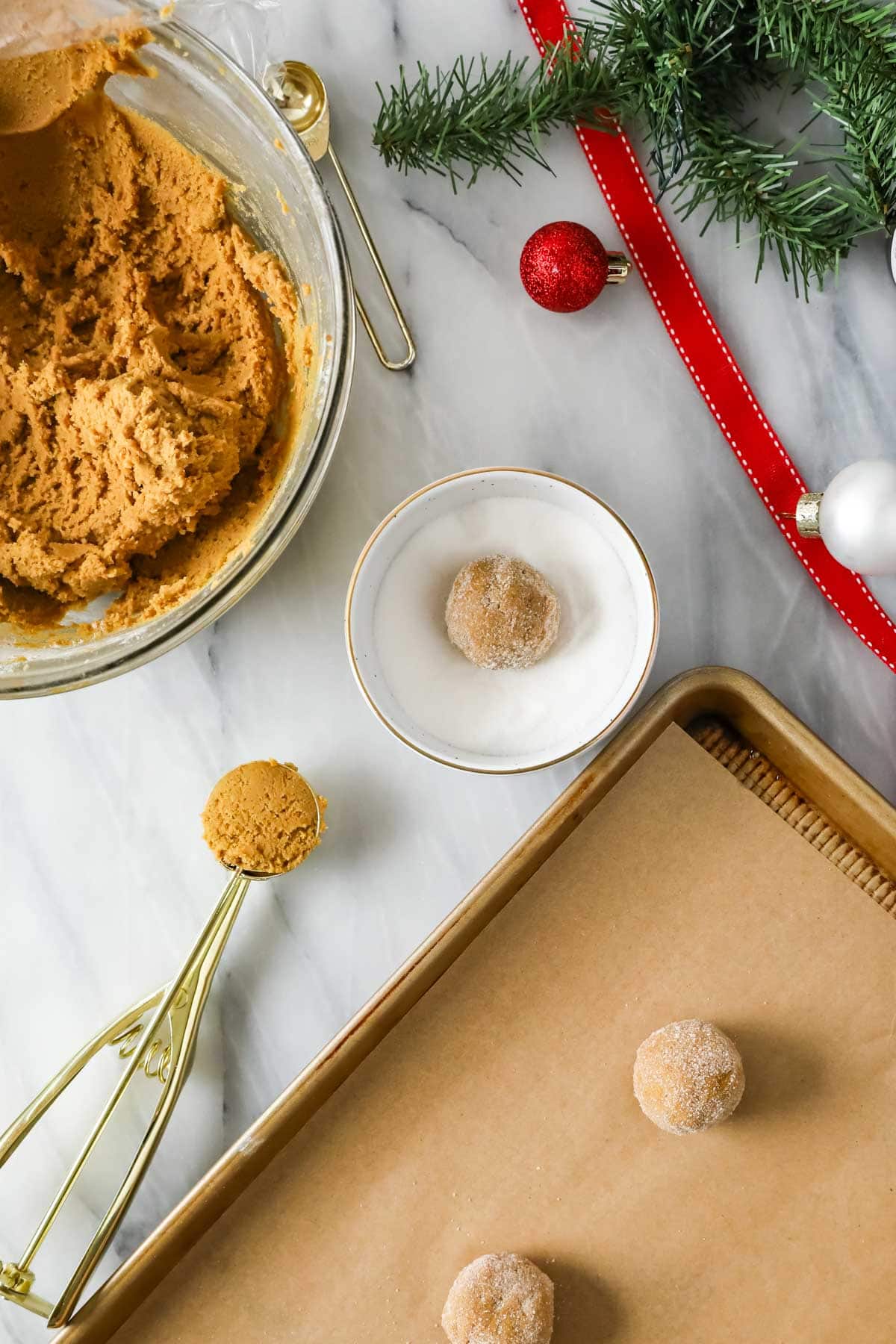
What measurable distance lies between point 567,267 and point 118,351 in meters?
0.34

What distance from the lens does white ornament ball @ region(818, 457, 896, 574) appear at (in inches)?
31.9

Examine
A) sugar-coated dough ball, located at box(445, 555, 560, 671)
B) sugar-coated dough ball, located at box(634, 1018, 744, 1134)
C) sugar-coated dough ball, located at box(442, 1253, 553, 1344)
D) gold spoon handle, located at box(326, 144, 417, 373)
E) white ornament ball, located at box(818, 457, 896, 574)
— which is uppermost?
gold spoon handle, located at box(326, 144, 417, 373)

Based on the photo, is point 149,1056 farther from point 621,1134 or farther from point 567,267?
point 567,267

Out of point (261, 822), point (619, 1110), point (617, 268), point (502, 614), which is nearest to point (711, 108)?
point (617, 268)

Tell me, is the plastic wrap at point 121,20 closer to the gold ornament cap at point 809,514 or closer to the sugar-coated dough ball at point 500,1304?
the gold ornament cap at point 809,514

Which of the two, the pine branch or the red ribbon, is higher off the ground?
the pine branch

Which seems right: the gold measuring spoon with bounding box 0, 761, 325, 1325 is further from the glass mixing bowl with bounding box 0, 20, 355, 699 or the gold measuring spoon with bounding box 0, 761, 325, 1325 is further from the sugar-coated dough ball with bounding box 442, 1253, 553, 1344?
the sugar-coated dough ball with bounding box 442, 1253, 553, 1344

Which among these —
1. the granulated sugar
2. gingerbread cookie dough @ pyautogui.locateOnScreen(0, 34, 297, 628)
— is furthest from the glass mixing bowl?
the granulated sugar

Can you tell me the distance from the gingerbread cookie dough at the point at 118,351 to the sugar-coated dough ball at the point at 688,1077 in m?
0.50

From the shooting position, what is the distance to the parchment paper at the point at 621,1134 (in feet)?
2.82

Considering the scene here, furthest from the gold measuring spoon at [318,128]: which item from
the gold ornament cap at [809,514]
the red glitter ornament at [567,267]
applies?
the gold ornament cap at [809,514]

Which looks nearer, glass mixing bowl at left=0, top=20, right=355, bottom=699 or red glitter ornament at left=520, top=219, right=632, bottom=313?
glass mixing bowl at left=0, top=20, right=355, bottom=699

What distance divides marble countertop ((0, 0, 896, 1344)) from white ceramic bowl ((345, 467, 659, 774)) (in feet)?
0.23

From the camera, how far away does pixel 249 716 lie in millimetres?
910
